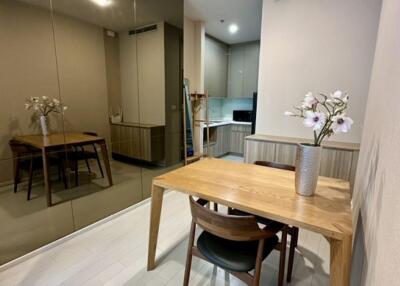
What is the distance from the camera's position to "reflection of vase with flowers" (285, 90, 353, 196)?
1.17 metres

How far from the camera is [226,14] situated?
369 cm

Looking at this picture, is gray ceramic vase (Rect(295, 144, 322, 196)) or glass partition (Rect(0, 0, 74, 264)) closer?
gray ceramic vase (Rect(295, 144, 322, 196))

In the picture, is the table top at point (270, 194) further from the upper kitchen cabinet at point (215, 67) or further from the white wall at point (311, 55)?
the upper kitchen cabinet at point (215, 67)

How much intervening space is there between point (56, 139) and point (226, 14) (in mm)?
3282

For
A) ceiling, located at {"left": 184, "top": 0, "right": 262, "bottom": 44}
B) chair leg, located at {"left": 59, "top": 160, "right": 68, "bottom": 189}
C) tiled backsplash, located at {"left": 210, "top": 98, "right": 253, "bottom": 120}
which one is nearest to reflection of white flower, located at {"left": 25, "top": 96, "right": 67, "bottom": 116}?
chair leg, located at {"left": 59, "top": 160, "right": 68, "bottom": 189}

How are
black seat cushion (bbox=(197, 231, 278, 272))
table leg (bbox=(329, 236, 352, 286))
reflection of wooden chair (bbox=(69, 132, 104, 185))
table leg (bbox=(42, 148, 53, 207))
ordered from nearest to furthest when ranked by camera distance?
table leg (bbox=(329, 236, 352, 286)) → black seat cushion (bbox=(197, 231, 278, 272)) → table leg (bbox=(42, 148, 53, 207)) → reflection of wooden chair (bbox=(69, 132, 104, 185))

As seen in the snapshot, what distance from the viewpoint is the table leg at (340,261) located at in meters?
→ 0.97

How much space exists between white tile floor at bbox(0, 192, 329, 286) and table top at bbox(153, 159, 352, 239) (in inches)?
31.3

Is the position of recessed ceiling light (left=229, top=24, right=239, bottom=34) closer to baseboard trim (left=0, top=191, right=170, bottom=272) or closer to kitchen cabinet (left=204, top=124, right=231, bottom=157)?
kitchen cabinet (left=204, top=124, right=231, bottom=157)

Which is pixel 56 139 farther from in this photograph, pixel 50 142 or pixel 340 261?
pixel 340 261

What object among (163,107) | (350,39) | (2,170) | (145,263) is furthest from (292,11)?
(2,170)

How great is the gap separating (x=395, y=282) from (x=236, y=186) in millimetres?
968

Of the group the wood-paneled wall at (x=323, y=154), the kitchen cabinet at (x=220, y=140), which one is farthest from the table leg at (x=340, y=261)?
the kitchen cabinet at (x=220, y=140)

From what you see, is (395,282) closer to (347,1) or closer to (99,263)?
(99,263)
